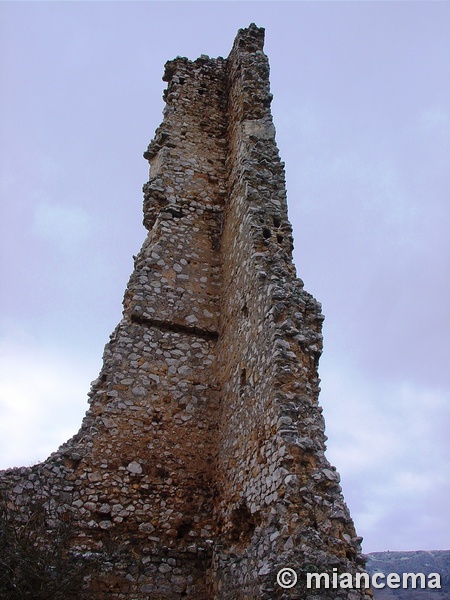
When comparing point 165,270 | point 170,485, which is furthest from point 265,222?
point 170,485

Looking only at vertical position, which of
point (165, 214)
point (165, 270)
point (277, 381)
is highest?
point (165, 214)

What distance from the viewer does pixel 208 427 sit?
716 centimetres

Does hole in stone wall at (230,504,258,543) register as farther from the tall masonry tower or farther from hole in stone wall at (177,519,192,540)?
hole in stone wall at (177,519,192,540)

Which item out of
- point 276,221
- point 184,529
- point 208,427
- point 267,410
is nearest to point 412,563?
point 208,427

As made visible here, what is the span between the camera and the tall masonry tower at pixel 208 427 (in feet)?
16.9

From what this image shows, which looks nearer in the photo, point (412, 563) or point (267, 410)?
point (267, 410)

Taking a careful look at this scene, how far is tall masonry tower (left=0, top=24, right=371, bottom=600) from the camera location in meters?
5.14

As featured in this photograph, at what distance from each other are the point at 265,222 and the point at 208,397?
244cm

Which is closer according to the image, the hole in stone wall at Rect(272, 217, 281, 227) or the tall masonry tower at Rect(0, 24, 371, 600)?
the tall masonry tower at Rect(0, 24, 371, 600)

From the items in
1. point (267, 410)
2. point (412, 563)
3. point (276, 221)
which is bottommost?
point (412, 563)

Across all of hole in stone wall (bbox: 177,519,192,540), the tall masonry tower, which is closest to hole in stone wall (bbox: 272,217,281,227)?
the tall masonry tower

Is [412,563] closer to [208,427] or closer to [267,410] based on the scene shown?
[208,427]

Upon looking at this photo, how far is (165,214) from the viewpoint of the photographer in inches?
339

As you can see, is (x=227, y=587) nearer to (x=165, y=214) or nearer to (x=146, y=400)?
(x=146, y=400)
